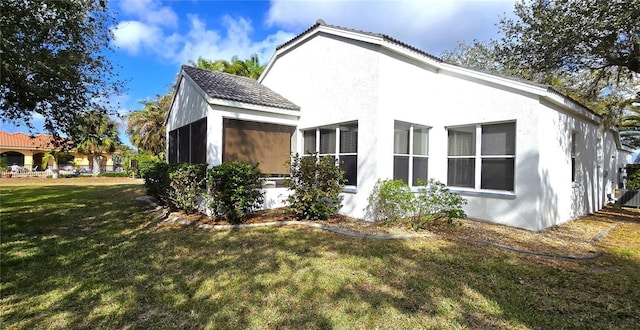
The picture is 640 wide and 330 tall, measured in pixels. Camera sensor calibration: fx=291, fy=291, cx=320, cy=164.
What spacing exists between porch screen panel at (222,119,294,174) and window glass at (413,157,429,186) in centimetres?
470

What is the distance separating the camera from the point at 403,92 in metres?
9.88

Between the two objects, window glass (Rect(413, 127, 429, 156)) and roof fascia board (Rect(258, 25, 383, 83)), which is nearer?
roof fascia board (Rect(258, 25, 383, 83))

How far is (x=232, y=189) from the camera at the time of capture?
8836 millimetres

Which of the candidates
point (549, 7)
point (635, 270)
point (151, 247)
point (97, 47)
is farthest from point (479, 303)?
point (97, 47)

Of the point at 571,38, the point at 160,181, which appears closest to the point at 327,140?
the point at 160,181

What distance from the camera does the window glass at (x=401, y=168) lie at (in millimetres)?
9719

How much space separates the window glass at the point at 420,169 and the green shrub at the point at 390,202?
1.64 metres

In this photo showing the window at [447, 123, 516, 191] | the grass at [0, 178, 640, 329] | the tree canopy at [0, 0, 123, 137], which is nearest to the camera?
the grass at [0, 178, 640, 329]

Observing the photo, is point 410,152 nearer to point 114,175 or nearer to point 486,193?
point 486,193

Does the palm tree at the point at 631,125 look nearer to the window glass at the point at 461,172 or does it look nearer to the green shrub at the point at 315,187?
the window glass at the point at 461,172

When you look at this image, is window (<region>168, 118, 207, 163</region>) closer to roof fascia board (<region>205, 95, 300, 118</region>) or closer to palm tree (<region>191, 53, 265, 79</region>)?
roof fascia board (<region>205, 95, 300, 118</region>)

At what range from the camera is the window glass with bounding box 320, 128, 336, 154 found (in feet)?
35.2

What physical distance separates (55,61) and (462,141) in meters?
12.9

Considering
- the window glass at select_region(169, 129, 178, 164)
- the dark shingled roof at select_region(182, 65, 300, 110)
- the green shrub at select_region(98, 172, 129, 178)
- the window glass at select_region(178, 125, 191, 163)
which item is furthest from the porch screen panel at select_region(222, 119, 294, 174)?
the green shrub at select_region(98, 172, 129, 178)
